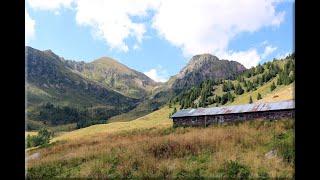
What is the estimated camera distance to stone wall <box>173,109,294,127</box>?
2628 cm

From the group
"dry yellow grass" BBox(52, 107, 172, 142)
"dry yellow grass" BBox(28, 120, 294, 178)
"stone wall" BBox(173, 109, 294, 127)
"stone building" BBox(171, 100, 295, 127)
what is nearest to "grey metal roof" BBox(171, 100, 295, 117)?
"stone building" BBox(171, 100, 295, 127)

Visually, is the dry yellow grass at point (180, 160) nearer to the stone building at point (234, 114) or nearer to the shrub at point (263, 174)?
the shrub at point (263, 174)

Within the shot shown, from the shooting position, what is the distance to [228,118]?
2888cm

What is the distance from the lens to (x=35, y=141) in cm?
5034

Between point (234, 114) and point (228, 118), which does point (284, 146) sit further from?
point (234, 114)

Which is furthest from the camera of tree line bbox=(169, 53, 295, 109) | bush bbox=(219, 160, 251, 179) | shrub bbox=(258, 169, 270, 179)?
tree line bbox=(169, 53, 295, 109)

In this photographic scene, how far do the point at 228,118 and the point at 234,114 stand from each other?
80 cm

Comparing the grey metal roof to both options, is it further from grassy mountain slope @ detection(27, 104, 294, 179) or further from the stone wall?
grassy mountain slope @ detection(27, 104, 294, 179)

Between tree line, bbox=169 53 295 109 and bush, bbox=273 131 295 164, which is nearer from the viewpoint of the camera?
bush, bbox=273 131 295 164

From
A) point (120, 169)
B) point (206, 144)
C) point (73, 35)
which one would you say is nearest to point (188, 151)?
point (206, 144)

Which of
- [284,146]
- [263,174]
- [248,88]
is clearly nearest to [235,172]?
[263,174]
